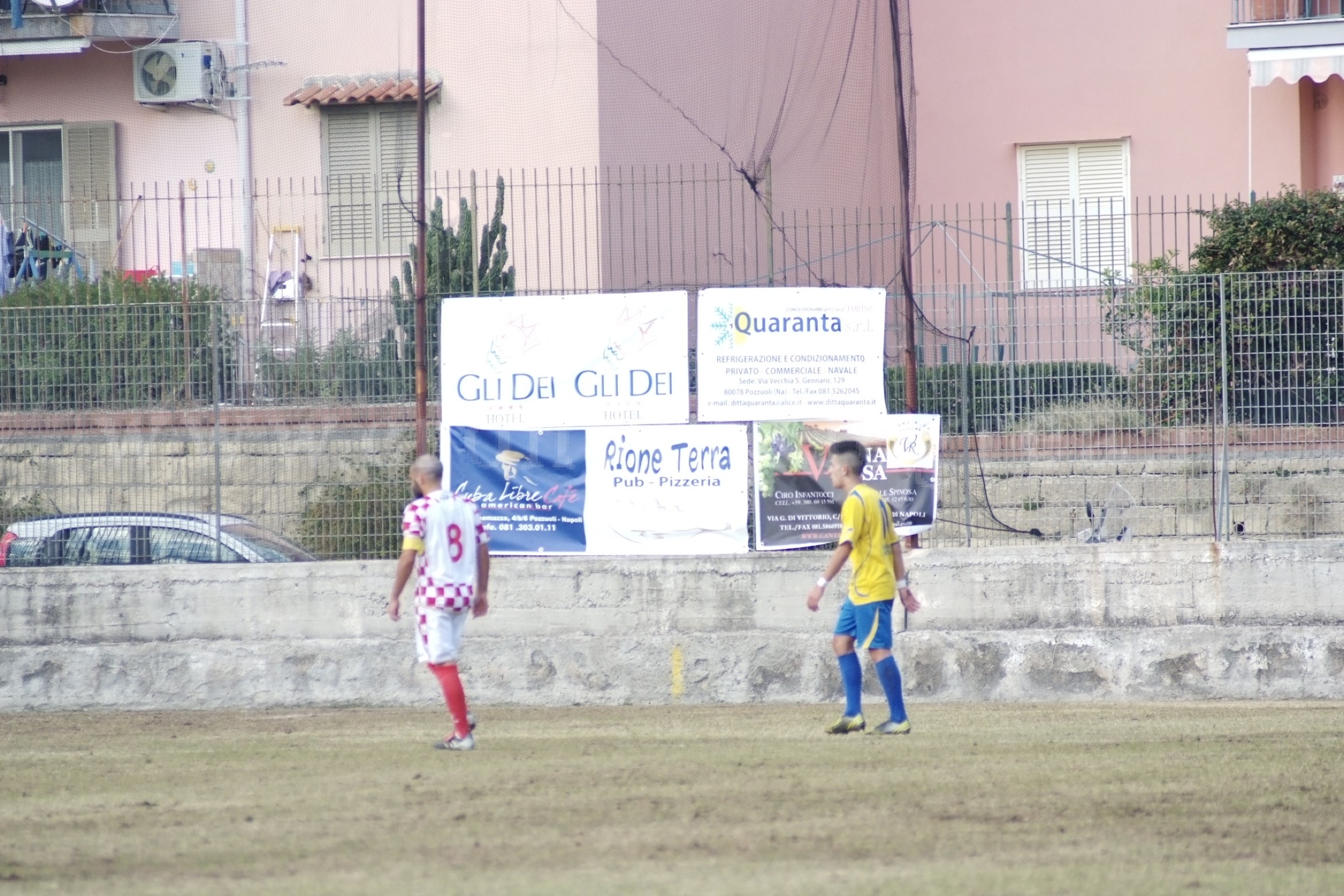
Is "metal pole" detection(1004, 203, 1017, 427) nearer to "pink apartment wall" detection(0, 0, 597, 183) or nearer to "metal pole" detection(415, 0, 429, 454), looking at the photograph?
"metal pole" detection(415, 0, 429, 454)

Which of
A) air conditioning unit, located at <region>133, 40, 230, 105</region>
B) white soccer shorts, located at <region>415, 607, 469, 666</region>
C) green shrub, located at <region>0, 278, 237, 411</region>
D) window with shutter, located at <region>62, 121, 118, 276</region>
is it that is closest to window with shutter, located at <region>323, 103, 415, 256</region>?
air conditioning unit, located at <region>133, 40, 230, 105</region>

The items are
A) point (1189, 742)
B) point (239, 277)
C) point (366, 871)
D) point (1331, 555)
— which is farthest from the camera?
point (239, 277)

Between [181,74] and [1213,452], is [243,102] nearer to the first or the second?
[181,74]

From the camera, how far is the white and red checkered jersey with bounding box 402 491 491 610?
31.0ft

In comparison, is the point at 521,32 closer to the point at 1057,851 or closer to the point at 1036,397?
the point at 1036,397

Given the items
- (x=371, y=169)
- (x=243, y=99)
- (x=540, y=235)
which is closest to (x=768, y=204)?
(x=540, y=235)

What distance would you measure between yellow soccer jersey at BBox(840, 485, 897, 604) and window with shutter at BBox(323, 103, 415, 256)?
11.6m

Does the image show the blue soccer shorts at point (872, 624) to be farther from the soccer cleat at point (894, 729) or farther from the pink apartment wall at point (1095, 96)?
the pink apartment wall at point (1095, 96)

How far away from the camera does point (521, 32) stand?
20062mm

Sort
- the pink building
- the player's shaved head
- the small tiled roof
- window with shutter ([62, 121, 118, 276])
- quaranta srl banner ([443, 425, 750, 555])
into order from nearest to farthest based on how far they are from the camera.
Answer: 1. the player's shaved head
2. quaranta srl banner ([443, 425, 750, 555])
3. the pink building
4. the small tiled roof
5. window with shutter ([62, 121, 118, 276])

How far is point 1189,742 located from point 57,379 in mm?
8406

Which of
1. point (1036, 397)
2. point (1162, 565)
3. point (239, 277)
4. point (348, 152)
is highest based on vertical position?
point (348, 152)

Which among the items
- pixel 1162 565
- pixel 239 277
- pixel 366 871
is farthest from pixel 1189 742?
pixel 239 277

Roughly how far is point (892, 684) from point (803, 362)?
3.11m
